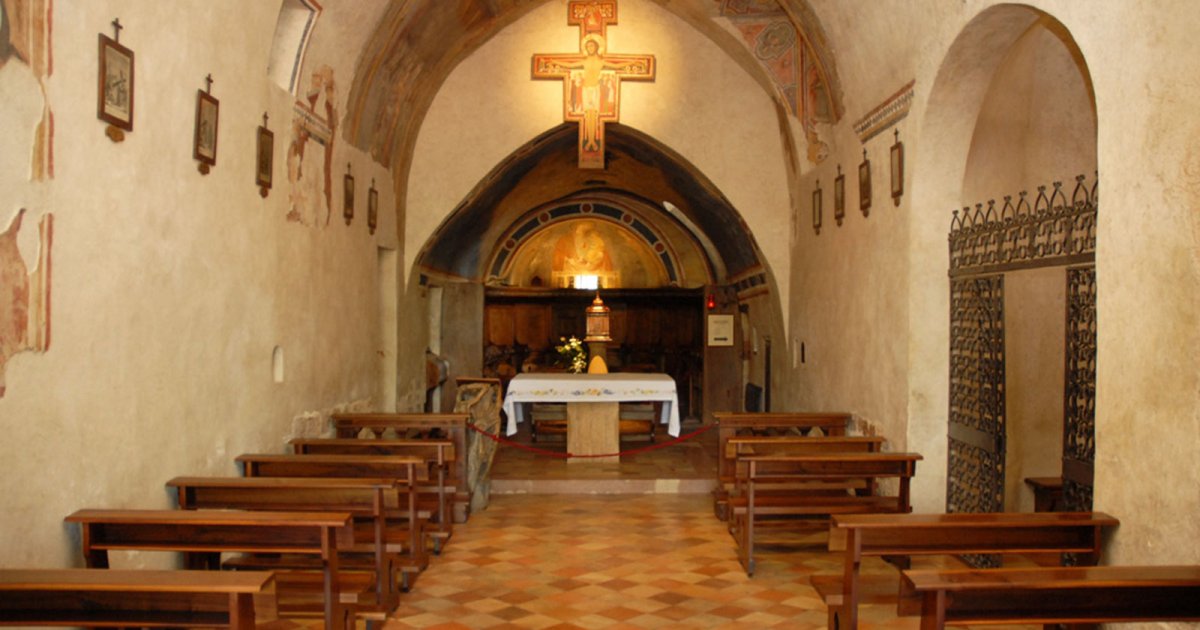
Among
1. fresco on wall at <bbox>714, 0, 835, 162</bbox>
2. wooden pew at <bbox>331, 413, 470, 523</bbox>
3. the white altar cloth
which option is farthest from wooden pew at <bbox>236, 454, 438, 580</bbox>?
fresco on wall at <bbox>714, 0, 835, 162</bbox>

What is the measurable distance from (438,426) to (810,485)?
10.8 ft

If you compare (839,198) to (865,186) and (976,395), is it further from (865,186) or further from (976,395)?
(976,395)

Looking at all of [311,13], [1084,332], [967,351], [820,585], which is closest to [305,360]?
[311,13]

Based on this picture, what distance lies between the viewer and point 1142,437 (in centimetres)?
429

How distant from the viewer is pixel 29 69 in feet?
13.6

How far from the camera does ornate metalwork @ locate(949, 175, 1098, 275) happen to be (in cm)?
514

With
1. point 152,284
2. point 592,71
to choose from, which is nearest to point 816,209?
point 592,71

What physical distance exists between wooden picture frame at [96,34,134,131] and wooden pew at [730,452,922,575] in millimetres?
4476

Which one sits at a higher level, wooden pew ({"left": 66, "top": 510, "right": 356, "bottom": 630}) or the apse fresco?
the apse fresco

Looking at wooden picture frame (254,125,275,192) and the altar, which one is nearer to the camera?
wooden picture frame (254,125,275,192)

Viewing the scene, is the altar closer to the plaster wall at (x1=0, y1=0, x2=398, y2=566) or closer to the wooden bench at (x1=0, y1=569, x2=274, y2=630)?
the plaster wall at (x1=0, y1=0, x2=398, y2=566)

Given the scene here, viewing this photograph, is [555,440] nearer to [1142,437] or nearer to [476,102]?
[476,102]

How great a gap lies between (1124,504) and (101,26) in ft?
→ 17.8

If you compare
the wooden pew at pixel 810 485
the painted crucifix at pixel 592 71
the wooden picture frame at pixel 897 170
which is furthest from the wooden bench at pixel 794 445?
the painted crucifix at pixel 592 71
